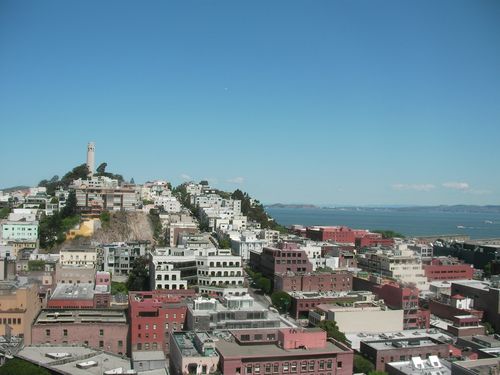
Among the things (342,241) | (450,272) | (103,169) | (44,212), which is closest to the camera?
(450,272)

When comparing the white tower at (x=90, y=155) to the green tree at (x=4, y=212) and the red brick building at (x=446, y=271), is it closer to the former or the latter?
the green tree at (x=4, y=212)

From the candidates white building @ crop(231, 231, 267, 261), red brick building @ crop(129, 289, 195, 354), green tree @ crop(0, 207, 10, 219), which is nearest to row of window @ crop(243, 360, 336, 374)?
red brick building @ crop(129, 289, 195, 354)

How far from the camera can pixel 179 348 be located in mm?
15836

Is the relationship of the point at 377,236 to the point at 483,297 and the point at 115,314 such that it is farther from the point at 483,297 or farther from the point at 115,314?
the point at 115,314

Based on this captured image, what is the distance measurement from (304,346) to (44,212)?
33.6 metres

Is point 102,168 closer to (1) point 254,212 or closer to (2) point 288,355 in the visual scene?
(1) point 254,212

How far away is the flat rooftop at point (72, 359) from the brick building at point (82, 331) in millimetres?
813

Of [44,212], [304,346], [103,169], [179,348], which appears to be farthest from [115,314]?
[103,169]

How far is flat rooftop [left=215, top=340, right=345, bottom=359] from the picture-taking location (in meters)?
15.2

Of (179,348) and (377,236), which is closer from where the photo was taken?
(179,348)

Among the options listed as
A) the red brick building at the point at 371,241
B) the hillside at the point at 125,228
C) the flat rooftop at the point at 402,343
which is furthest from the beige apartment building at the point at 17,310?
the red brick building at the point at 371,241

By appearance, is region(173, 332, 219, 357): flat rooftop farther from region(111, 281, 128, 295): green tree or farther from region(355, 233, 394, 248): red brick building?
region(355, 233, 394, 248): red brick building

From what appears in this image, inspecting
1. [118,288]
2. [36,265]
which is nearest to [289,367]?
[118,288]

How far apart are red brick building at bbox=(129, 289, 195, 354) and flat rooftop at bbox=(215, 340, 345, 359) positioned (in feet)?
15.1
